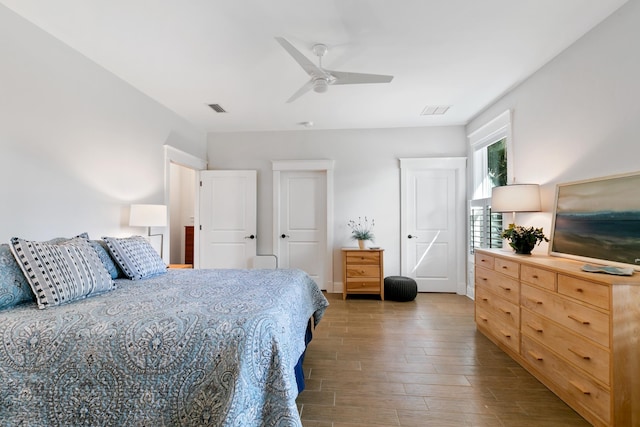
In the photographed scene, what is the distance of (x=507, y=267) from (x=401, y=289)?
1.70 meters

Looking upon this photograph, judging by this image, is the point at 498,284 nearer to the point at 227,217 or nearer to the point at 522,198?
the point at 522,198

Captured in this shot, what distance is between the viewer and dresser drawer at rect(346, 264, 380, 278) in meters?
4.08

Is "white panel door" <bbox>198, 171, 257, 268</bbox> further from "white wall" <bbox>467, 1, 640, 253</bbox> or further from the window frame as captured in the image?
"white wall" <bbox>467, 1, 640, 253</bbox>

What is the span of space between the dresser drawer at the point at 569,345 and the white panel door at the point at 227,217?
11.8 feet

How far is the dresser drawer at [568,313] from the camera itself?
152cm

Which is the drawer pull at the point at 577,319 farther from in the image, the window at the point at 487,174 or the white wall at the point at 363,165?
the white wall at the point at 363,165

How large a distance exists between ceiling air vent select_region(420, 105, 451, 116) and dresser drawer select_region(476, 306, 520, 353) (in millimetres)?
2496

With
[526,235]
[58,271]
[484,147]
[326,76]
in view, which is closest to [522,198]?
[526,235]

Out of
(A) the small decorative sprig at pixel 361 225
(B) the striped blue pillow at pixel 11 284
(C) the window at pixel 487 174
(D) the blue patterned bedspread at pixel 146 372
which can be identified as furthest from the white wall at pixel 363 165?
(D) the blue patterned bedspread at pixel 146 372

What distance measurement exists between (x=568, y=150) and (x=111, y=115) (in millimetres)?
4189

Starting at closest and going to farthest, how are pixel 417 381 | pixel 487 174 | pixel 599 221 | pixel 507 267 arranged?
pixel 599 221 → pixel 417 381 → pixel 507 267 → pixel 487 174

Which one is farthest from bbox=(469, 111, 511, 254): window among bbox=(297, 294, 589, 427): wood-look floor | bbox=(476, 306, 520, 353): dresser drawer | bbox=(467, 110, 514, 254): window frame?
bbox=(297, 294, 589, 427): wood-look floor

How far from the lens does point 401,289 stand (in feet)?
12.9

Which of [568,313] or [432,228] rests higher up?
[432,228]
